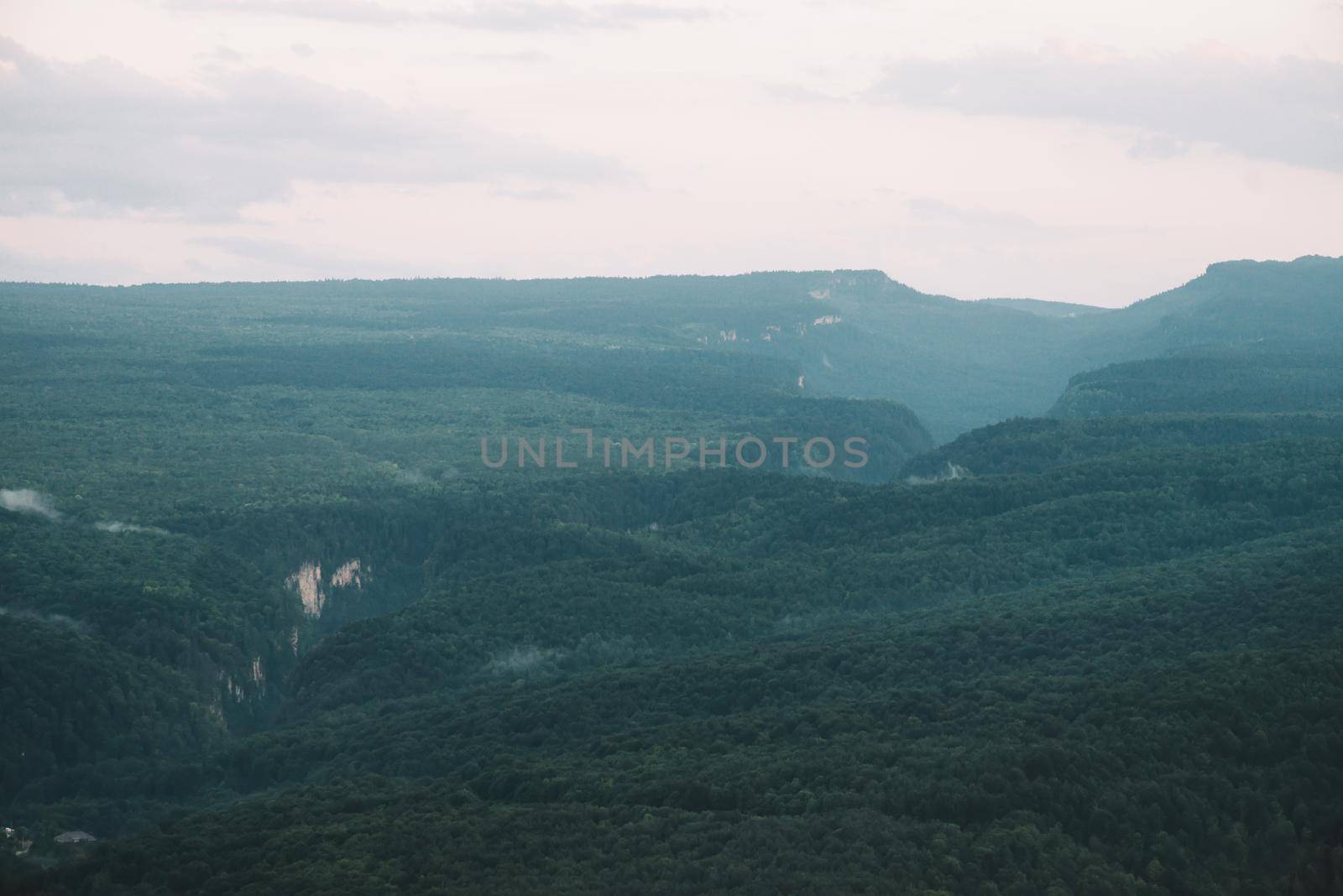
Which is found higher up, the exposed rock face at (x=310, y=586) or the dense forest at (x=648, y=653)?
the dense forest at (x=648, y=653)

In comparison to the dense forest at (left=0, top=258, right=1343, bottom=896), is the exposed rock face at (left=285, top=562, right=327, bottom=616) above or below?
below

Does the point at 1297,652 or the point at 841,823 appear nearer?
the point at 841,823

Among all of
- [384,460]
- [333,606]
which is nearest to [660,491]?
[384,460]

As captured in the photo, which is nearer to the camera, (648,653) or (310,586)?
(648,653)

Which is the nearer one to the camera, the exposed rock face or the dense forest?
the dense forest

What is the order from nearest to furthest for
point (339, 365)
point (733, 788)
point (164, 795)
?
point (733, 788)
point (164, 795)
point (339, 365)

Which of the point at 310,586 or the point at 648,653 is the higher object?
the point at 648,653

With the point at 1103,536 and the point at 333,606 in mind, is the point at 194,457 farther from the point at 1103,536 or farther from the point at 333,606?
the point at 1103,536

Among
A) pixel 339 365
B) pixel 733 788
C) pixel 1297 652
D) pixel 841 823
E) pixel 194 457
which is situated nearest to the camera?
pixel 841 823
